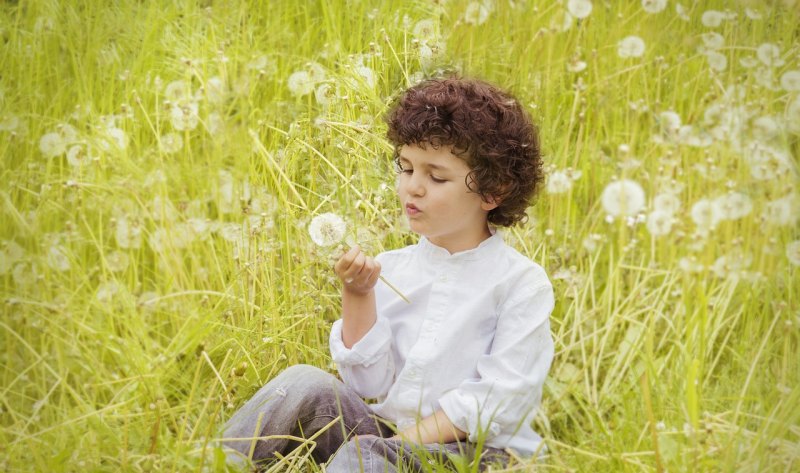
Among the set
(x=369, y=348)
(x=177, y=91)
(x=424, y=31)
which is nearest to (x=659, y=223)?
(x=424, y=31)

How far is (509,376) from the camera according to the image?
1583 millimetres

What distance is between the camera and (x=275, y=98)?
7.41 ft

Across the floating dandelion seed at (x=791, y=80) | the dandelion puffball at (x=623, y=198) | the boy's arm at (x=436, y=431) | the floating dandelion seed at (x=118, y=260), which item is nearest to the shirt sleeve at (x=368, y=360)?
the boy's arm at (x=436, y=431)

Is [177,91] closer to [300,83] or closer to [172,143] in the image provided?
[172,143]

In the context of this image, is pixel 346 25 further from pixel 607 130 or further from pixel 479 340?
pixel 479 340

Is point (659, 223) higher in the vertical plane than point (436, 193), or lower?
lower

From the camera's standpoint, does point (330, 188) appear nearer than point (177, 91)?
Yes

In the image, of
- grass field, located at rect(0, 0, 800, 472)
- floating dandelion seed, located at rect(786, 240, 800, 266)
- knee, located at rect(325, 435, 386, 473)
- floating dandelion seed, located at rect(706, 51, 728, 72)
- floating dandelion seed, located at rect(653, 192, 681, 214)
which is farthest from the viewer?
floating dandelion seed, located at rect(706, 51, 728, 72)

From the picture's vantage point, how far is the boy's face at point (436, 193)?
1607 millimetres

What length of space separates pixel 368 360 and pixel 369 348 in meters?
0.02

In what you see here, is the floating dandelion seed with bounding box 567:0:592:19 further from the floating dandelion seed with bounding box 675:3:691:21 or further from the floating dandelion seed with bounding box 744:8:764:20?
the floating dandelion seed with bounding box 744:8:764:20

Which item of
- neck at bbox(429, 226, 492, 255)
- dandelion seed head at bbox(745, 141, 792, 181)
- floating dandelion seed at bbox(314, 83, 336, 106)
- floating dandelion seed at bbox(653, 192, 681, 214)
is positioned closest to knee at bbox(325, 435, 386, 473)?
neck at bbox(429, 226, 492, 255)

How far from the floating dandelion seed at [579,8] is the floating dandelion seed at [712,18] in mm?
308

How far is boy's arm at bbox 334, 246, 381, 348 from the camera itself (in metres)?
1.56
